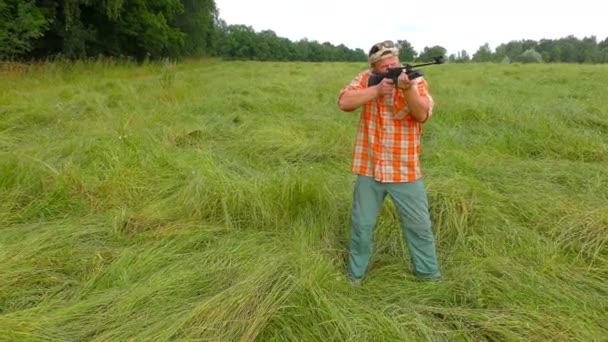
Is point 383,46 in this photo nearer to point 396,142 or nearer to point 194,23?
point 396,142

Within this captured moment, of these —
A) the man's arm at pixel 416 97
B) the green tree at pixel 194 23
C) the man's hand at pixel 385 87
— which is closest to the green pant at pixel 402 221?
the man's arm at pixel 416 97

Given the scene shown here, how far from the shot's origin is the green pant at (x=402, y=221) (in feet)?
7.84

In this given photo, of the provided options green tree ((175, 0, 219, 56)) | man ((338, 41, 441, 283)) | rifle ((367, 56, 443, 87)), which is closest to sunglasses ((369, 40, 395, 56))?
man ((338, 41, 441, 283))

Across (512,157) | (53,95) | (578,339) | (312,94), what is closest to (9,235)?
(578,339)

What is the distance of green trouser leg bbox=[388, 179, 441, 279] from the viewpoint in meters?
2.38

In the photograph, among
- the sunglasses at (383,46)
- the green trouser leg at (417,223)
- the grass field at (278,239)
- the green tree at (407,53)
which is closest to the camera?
the grass field at (278,239)

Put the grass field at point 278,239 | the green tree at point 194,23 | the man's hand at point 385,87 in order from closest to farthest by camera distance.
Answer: the grass field at point 278,239 < the man's hand at point 385,87 < the green tree at point 194,23

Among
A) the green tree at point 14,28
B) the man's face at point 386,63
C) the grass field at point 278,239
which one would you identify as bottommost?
the grass field at point 278,239

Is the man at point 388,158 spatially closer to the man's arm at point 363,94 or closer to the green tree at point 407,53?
the man's arm at point 363,94

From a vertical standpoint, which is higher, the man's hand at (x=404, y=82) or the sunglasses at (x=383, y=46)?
the sunglasses at (x=383, y=46)

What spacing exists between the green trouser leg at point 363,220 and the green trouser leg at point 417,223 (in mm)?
100

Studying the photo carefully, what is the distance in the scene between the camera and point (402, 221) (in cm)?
248

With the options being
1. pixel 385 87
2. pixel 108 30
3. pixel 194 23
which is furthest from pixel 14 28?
pixel 194 23

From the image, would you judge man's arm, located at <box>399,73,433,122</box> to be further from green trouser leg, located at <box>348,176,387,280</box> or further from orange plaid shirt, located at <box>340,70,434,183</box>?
green trouser leg, located at <box>348,176,387,280</box>
